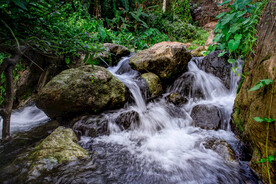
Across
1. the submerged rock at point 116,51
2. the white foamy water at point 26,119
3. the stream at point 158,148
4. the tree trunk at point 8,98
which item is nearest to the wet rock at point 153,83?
the stream at point 158,148

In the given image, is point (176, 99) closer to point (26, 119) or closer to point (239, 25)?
point (239, 25)

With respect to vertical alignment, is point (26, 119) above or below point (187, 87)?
below

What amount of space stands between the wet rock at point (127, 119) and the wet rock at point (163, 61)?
2021mm

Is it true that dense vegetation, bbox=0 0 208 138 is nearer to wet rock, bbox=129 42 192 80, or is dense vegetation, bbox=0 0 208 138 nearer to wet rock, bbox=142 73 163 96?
wet rock, bbox=129 42 192 80

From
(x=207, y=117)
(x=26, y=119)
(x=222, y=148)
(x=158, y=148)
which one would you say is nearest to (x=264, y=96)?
(x=222, y=148)

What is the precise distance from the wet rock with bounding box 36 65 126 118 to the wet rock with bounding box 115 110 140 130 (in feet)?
1.58

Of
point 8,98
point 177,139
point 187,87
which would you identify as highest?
point 8,98

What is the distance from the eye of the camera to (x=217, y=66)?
5574 mm

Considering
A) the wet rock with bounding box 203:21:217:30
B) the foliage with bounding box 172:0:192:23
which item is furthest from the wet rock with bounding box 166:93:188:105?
the wet rock with bounding box 203:21:217:30

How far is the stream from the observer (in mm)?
2047

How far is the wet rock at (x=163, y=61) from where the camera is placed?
500cm

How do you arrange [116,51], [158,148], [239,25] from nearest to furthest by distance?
[239,25]
[158,148]
[116,51]

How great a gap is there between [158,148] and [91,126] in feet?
4.92

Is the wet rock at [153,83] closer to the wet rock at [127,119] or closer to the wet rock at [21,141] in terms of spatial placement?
the wet rock at [127,119]
